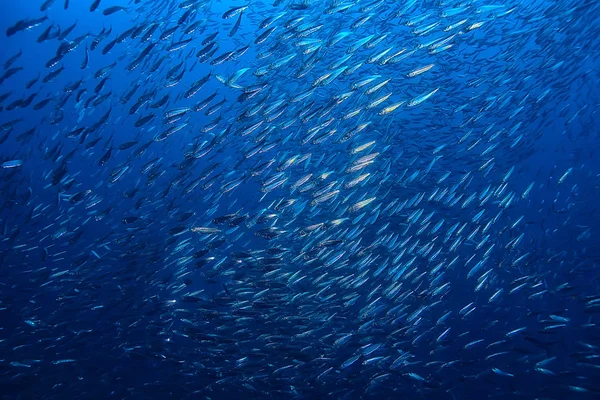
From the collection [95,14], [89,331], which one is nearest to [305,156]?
[89,331]

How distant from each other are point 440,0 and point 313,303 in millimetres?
7260

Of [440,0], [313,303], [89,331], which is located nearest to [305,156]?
[313,303]

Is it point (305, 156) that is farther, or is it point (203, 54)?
point (305, 156)

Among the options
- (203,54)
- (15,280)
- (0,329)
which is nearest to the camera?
(203,54)

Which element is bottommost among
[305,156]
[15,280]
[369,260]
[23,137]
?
[15,280]

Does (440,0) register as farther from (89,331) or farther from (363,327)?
(89,331)

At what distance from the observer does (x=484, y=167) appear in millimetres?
9109

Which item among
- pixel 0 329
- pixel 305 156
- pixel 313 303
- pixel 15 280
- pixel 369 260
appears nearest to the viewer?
pixel 305 156

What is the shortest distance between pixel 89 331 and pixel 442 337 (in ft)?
27.4

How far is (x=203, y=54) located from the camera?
274 inches

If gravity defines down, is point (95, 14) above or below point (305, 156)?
above

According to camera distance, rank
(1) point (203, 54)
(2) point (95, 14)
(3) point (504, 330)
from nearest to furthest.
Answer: (1) point (203, 54)
(3) point (504, 330)
(2) point (95, 14)

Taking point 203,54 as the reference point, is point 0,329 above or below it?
below

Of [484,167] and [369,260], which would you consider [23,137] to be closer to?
[369,260]
